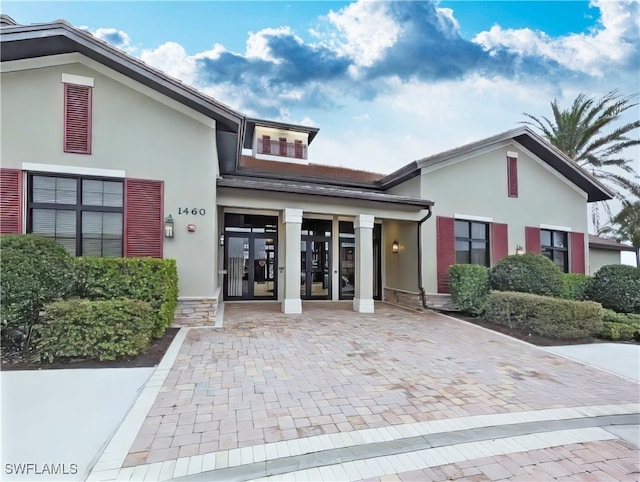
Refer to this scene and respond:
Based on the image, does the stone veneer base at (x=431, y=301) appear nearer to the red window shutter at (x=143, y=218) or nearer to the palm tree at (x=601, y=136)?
the red window shutter at (x=143, y=218)

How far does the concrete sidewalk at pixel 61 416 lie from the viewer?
8.85 ft

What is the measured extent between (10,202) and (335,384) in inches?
291

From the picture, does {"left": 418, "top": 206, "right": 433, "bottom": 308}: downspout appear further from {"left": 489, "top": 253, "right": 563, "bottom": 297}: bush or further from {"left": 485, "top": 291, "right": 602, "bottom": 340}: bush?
{"left": 485, "top": 291, "right": 602, "bottom": 340}: bush

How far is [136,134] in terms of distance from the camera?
7516mm

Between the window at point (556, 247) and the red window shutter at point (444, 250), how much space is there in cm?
446

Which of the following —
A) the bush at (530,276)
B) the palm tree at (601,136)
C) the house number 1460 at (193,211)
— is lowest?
the bush at (530,276)

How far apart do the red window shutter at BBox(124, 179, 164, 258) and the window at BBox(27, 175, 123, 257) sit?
197 mm

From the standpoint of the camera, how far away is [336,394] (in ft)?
13.5

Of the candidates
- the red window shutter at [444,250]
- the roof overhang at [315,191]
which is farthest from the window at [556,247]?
the roof overhang at [315,191]

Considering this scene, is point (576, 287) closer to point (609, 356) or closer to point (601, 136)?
point (609, 356)

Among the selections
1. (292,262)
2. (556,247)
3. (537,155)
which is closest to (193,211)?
(292,262)

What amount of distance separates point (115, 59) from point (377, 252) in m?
10.2

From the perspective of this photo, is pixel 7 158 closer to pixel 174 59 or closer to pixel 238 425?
pixel 238 425

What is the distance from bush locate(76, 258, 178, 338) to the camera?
5.81 m
